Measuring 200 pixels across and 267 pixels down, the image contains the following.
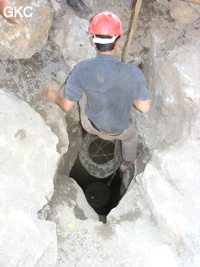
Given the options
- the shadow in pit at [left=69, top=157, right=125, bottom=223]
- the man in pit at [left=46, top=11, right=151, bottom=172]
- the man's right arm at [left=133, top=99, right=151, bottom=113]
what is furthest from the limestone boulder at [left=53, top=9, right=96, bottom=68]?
the shadow in pit at [left=69, top=157, right=125, bottom=223]

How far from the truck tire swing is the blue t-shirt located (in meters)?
1.87

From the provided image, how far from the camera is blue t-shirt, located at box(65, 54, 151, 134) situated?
6.48 ft

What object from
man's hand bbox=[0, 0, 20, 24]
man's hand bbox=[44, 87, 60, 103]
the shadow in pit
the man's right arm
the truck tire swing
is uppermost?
man's hand bbox=[0, 0, 20, 24]

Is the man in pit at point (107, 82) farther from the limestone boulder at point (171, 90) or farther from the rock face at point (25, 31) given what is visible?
the rock face at point (25, 31)

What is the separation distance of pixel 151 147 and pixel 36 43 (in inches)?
67.2

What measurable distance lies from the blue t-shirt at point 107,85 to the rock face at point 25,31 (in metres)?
0.75

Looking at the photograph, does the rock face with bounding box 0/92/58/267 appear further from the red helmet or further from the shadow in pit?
the shadow in pit

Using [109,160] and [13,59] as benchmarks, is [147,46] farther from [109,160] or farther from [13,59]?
[109,160]

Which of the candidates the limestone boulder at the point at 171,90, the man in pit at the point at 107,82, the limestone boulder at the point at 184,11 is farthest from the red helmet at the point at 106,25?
the limestone boulder at the point at 184,11

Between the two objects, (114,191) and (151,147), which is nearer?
(151,147)

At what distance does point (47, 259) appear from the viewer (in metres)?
1.96

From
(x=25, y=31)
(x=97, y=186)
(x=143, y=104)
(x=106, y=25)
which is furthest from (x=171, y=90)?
(x=97, y=186)

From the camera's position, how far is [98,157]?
4.38 meters

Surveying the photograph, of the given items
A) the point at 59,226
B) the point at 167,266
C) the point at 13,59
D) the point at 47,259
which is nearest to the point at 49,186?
the point at 59,226
